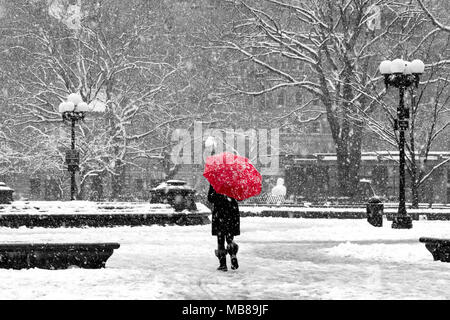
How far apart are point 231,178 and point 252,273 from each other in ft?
5.42

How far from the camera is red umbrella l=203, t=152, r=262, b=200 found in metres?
11.6

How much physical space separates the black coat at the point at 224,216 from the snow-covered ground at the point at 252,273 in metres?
0.69

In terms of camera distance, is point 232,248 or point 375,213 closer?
point 232,248

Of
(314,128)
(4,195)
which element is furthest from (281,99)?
(4,195)

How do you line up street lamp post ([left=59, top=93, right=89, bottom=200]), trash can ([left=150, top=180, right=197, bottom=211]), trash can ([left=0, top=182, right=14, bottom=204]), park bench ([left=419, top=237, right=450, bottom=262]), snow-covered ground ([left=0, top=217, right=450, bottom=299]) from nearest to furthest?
snow-covered ground ([left=0, top=217, right=450, bottom=299]) → park bench ([left=419, top=237, right=450, bottom=262]) → trash can ([left=150, top=180, right=197, bottom=211]) → street lamp post ([left=59, top=93, right=89, bottom=200]) → trash can ([left=0, top=182, right=14, bottom=204])

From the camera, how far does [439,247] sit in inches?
539

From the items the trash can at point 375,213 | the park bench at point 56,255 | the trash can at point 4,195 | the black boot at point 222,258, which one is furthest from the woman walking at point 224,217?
the trash can at point 4,195

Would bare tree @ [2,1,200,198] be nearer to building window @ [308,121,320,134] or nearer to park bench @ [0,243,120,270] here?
building window @ [308,121,320,134]

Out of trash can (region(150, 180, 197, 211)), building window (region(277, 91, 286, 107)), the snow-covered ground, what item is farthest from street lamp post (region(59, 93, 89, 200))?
building window (region(277, 91, 286, 107))

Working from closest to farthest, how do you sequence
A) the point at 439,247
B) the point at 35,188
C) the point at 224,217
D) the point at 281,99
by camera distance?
the point at 224,217
the point at 439,247
the point at 35,188
the point at 281,99

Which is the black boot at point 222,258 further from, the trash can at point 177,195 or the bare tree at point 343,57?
the bare tree at point 343,57

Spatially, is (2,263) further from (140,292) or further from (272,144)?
(272,144)

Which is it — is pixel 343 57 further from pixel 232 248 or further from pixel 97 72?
pixel 232 248

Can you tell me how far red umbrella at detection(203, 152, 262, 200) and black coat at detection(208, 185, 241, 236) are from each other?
237 millimetres
